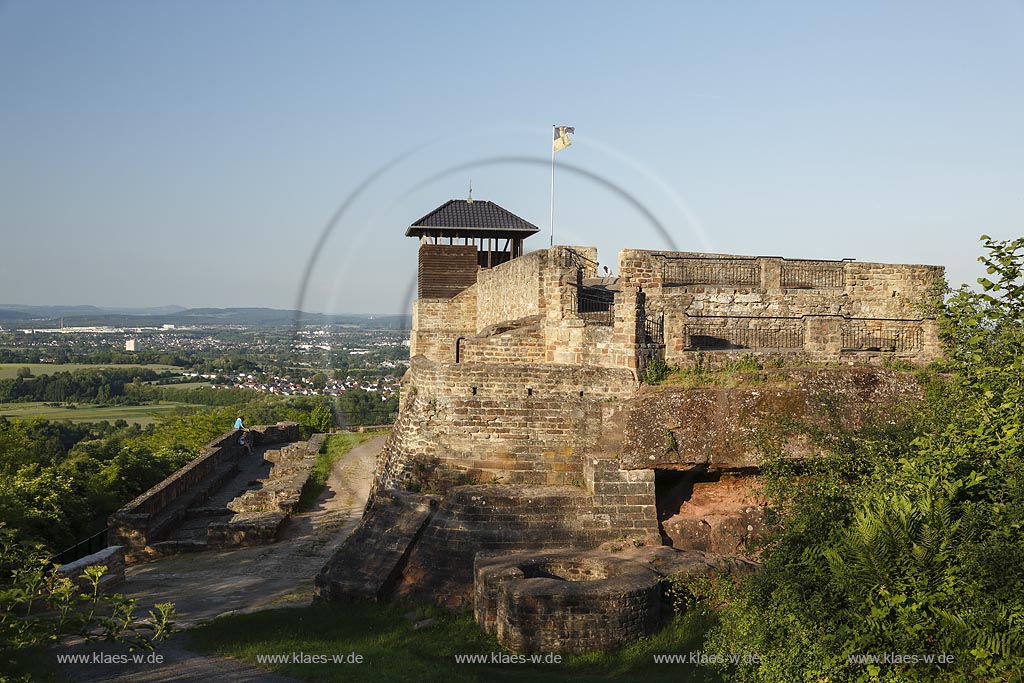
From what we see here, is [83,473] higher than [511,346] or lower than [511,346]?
lower

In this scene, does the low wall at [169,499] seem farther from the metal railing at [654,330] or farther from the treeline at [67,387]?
the treeline at [67,387]

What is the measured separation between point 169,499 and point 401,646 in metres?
14.3

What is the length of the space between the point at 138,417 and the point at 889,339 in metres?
76.8

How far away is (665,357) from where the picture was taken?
18.6 m

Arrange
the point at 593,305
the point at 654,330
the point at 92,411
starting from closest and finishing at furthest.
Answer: the point at 654,330 < the point at 593,305 < the point at 92,411

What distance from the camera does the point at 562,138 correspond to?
29.6m

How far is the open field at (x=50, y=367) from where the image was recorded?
116 m

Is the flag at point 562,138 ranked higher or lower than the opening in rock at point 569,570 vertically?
higher

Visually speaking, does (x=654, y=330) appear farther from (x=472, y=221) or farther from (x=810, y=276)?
(x=472, y=221)

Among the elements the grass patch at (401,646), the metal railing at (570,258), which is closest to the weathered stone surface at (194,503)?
the grass patch at (401,646)

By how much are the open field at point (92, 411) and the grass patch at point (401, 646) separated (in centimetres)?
6585

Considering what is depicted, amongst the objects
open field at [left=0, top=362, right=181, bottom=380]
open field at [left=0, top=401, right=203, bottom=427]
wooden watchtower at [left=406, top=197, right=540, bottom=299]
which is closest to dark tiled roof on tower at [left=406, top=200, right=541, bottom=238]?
wooden watchtower at [left=406, top=197, right=540, bottom=299]

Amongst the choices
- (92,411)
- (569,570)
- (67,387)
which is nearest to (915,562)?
(569,570)

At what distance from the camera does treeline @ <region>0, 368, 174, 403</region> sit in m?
98.2
